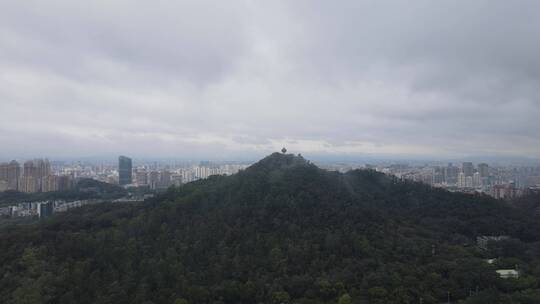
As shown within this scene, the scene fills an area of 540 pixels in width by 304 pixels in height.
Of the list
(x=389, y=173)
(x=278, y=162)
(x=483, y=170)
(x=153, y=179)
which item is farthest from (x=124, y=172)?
(x=483, y=170)

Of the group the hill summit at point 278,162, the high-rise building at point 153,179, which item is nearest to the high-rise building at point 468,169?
the hill summit at point 278,162

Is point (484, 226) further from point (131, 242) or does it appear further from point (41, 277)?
point (41, 277)

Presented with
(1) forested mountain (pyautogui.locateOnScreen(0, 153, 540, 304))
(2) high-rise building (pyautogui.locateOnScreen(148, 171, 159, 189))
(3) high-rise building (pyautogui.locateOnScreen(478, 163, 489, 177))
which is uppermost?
(3) high-rise building (pyautogui.locateOnScreen(478, 163, 489, 177))

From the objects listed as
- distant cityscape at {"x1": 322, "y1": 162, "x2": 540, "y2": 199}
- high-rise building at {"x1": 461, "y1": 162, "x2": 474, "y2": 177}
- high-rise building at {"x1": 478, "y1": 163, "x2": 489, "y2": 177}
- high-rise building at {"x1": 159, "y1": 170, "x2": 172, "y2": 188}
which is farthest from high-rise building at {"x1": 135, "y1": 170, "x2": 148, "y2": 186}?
high-rise building at {"x1": 478, "y1": 163, "x2": 489, "y2": 177}

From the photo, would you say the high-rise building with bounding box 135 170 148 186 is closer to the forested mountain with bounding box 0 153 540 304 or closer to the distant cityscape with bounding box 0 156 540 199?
the distant cityscape with bounding box 0 156 540 199

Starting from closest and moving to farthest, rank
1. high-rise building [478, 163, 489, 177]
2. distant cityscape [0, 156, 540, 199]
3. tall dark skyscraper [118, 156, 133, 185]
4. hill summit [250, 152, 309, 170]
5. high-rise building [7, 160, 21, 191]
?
hill summit [250, 152, 309, 170], distant cityscape [0, 156, 540, 199], high-rise building [7, 160, 21, 191], high-rise building [478, 163, 489, 177], tall dark skyscraper [118, 156, 133, 185]

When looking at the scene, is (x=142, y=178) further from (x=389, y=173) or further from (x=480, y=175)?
(x=480, y=175)

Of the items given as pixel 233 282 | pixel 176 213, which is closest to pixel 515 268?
pixel 233 282
